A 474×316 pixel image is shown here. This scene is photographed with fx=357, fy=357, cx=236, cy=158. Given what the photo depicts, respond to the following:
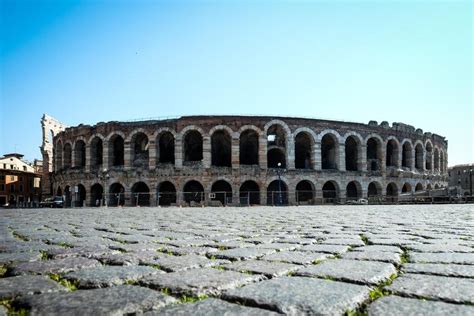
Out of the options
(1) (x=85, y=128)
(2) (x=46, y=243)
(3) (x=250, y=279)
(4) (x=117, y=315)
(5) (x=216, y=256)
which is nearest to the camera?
(4) (x=117, y=315)

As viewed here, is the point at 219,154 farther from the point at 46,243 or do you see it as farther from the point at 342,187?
the point at 46,243

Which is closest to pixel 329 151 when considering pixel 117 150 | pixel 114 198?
pixel 114 198

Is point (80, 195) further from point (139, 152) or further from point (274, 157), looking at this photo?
point (274, 157)

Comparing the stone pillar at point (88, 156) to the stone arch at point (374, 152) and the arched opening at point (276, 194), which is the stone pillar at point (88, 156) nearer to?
the arched opening at point (276, 194)

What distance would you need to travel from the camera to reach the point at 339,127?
3084cm

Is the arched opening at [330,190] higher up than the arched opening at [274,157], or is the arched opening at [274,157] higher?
the arched opening at [274,157]

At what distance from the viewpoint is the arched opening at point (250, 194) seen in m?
26.8

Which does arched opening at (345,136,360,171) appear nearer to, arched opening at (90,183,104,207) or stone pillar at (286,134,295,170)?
stone pillar at (286,134,295,170)

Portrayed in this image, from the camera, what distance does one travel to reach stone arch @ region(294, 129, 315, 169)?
105ft

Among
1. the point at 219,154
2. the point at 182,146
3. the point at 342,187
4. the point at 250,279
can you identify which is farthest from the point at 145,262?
the point at 219,154

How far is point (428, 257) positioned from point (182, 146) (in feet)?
88.1

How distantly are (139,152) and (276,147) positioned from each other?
40.4ft

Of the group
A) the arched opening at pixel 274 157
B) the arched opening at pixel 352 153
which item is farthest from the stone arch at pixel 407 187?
the arched opening at pixel 274 157

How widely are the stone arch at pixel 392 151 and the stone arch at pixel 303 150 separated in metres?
7.20
